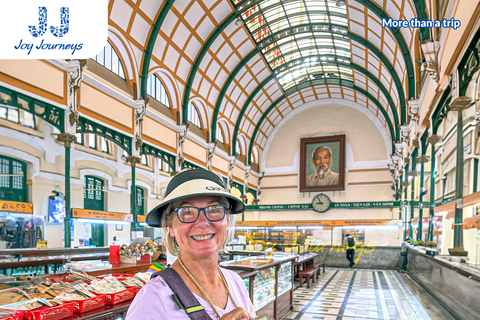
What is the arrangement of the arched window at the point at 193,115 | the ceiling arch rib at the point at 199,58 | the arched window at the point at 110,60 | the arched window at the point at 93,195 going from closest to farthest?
the arched window at the point at 110,60 → the arched window at the point at 93,195 → the ceiling arch rib at the point at 199,58 → the arched window at the point at 193,115

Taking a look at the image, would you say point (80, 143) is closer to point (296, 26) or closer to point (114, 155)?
point (114, 155)

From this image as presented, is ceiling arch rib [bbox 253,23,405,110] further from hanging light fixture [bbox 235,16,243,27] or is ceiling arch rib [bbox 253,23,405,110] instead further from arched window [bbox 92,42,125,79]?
arched window [bbox 92,42,125,79]

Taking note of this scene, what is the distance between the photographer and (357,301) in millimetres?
8812

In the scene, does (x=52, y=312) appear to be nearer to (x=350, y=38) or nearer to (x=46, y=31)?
(x=46, y=31)

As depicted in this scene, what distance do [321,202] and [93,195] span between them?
17.9 metres

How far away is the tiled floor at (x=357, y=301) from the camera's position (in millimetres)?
7318

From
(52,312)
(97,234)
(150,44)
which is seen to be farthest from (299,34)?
(52,312)

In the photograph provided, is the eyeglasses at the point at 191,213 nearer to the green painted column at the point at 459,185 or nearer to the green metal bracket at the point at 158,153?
the green painted column at the point at 459,185

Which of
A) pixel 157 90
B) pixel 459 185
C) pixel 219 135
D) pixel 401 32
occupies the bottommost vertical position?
pixel 459 185

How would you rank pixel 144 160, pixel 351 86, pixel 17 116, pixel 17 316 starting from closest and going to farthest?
pixel 17 316 < pixel 17 116 < pixel 144 160 < pixel 351 86

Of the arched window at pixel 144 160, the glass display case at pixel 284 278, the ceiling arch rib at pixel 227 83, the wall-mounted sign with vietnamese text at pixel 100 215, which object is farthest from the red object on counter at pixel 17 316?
the ceiling arch rib at pixel 227 83

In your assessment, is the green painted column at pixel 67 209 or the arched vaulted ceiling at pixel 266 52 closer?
the green painted column at pixel 67 209

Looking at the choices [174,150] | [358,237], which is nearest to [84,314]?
[174,150]

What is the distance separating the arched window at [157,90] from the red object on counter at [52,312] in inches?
551
